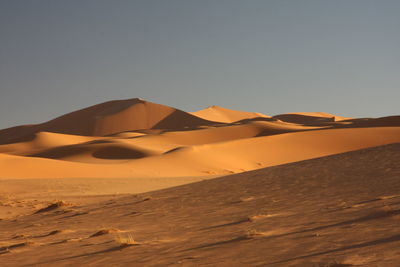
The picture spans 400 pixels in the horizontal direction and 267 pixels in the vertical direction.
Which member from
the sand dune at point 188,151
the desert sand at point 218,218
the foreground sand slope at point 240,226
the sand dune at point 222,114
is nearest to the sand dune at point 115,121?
the sand dune at point 222,114

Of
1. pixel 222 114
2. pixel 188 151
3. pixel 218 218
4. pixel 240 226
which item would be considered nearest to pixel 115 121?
pixel 222 114

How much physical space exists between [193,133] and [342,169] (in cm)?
4534

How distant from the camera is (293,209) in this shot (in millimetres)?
9570

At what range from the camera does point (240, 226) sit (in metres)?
8.44

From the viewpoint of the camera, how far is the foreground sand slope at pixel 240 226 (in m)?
5.96

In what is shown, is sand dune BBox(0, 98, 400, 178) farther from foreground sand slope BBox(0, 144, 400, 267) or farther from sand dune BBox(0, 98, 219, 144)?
sand dune BBox(0, 98, 219, 144)

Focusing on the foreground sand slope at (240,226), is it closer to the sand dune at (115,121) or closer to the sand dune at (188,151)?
the sand dune at (188,151)

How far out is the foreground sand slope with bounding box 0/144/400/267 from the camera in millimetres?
5961

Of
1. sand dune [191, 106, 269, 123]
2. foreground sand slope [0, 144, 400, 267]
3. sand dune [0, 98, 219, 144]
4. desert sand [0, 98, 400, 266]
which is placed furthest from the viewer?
sand dune [191, 106, 269, 123]

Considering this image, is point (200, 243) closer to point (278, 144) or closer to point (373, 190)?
point (373, 190)

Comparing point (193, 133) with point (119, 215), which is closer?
point (119, 215)

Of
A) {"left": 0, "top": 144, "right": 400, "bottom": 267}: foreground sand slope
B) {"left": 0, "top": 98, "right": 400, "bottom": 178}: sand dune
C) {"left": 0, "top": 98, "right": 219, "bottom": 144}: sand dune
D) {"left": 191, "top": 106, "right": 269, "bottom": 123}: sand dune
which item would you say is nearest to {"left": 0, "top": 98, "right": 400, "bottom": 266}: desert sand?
{"left": 0, "top": 144, "right": 400, "bottom": 267}: foreground sand slope

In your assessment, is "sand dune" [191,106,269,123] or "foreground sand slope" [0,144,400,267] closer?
"foreground sand slope" [0,144,400,267]

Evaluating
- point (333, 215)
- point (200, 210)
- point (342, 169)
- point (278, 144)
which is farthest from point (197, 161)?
point (333, 215)
